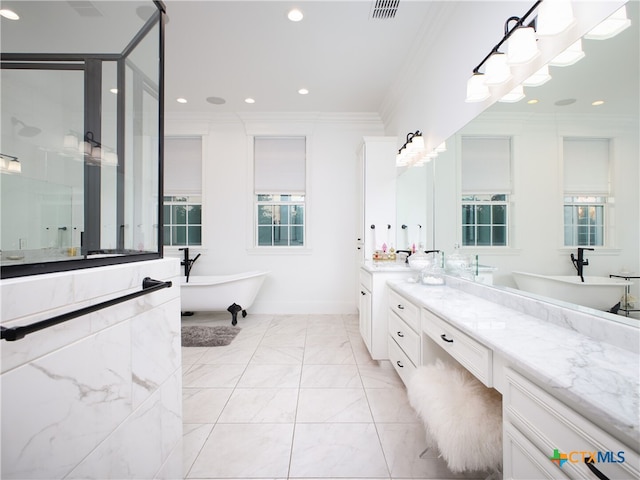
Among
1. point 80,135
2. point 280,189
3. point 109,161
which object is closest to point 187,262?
point 280,189

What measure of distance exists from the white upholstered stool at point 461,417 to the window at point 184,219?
12.7 feet

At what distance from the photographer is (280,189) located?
4.19m

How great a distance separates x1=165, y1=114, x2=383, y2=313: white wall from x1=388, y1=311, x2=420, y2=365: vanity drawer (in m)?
1.94

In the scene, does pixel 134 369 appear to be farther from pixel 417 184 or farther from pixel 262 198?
pixel 262 198

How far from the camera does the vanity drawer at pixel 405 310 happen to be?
5.64 feet

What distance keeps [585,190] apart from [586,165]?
0.32 feet

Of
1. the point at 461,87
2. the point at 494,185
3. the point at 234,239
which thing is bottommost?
the point at 234,239

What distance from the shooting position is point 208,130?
4.12 m

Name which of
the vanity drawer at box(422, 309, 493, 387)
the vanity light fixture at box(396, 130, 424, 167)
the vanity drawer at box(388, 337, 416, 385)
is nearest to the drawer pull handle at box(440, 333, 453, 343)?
the vanity drawer at box(422, 309, 493, 387)

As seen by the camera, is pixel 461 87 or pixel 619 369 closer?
pixel 619 369

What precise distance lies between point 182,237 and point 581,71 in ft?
14.9

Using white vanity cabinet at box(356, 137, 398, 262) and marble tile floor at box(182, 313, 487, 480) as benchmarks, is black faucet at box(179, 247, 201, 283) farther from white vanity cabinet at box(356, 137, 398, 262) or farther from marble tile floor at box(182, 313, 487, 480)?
white vanity cabinet at box(356, 137, 398, 262)

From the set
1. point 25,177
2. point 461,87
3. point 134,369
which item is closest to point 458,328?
point 134,369

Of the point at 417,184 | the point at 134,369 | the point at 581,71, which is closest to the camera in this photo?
the point at 134,369
